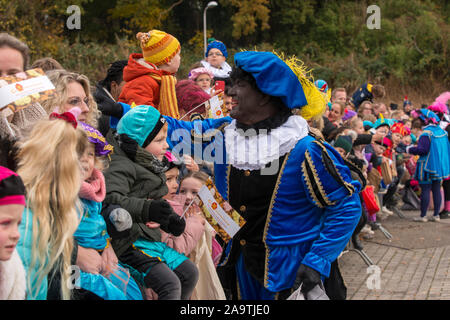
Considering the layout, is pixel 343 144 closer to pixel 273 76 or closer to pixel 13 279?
pixel 273 76

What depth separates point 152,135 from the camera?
3.56 metres

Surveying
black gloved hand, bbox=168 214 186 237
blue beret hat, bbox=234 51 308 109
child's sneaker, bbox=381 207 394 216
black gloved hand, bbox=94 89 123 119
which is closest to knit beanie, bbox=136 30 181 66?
black gloved hand, bbox=94 89 123 119

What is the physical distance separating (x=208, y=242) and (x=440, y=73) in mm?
29890

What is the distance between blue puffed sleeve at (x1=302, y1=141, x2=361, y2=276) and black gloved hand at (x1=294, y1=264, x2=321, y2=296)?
4 cm

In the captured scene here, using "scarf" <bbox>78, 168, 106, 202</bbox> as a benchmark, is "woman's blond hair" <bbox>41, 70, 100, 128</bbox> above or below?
above

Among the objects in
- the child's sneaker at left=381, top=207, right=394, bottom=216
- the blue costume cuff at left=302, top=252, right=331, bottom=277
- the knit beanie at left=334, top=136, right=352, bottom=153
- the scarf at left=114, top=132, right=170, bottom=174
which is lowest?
the child's sneaker at left=381, top=207, right=394, bottom=216

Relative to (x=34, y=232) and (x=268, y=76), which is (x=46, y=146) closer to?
(x=34, y=232)

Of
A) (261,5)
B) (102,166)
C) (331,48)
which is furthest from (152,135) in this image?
(331,48)

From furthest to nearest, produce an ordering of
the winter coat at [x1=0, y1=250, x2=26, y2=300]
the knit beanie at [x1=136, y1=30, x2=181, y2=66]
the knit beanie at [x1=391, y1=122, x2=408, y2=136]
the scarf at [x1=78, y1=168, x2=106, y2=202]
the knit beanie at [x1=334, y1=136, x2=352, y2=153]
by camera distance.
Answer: the knit beanie at [x1=391, y1=122, x2=408, y2=136] < the knit beanie at [x1=334, y1=136, x2=352, y2=153] < the knit beanie at [x1=136, y1=30, x2=181, y2=66] < the scarf at [x1=78, y1=168, x2=106, y2=202] < the winter coat at [x1=0, y1=250, x2=26, y2=300]

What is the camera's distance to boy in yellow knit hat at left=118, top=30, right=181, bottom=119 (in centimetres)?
461

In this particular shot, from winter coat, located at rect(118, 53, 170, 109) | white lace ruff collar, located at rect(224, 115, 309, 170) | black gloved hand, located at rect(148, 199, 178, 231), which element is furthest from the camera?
winter coat, located at rect(118, 53, 170, 109)

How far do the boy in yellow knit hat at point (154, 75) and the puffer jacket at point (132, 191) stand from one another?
990mm

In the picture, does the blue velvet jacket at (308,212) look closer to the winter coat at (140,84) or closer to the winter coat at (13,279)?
the winter coat at (13,279)

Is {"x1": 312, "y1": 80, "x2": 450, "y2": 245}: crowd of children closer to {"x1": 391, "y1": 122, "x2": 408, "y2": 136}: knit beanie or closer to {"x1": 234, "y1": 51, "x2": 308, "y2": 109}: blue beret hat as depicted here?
{"x1": 391, "y1": 122, "x2": 408, "y2": 136}: knit beanie
